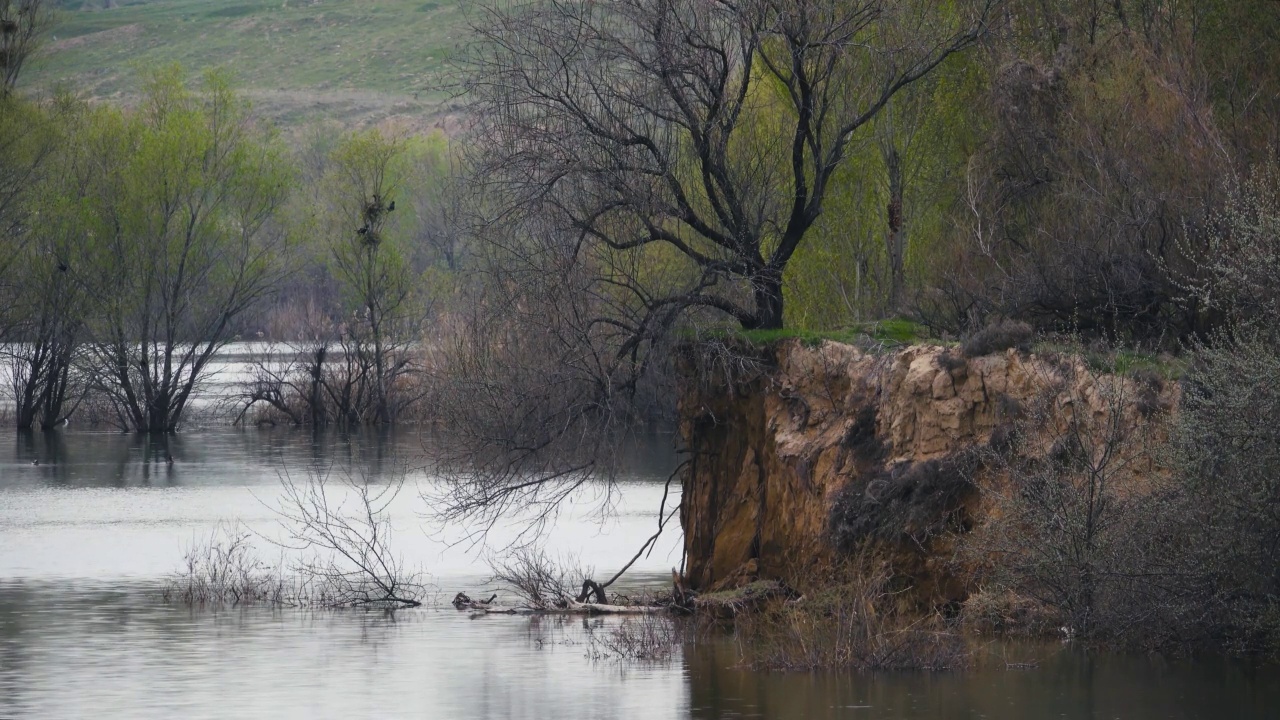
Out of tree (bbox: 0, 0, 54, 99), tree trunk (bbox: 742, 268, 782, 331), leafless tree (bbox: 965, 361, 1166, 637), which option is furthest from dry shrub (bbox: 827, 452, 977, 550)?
tree (bbox: 0, 0, 54, 99)

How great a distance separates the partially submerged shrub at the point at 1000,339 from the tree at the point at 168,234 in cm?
3965

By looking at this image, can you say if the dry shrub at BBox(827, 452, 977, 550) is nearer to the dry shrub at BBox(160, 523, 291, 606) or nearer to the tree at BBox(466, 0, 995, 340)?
the tree at BBox(466, 0, 995, 340)

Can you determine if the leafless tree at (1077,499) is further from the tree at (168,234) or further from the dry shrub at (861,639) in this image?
the tree at (168,234)

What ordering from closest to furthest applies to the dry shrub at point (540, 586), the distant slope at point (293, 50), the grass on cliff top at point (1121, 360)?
the grass on cliff top at point (1121, 360) < the dry shrub at point (540, 586) < the distant slope at point (293, 50)

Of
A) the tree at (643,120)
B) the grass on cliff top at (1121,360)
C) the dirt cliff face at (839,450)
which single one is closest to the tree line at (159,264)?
the tree at (643,120)

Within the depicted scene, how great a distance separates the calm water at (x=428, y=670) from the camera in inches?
694

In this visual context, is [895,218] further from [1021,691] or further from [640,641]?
[1021,691]

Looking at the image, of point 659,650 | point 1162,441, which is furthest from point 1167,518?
point 659,650

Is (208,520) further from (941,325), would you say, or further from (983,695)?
(983,695)

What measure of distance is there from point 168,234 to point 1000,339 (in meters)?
41.9

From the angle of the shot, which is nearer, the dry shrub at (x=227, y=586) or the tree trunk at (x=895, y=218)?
the dry shrub at (x=227, y=586)

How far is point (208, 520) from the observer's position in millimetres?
34781

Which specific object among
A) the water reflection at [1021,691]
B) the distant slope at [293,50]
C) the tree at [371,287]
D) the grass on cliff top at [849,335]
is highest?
the distant slope at [293,50]

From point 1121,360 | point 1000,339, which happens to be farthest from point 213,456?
point 1121,360
